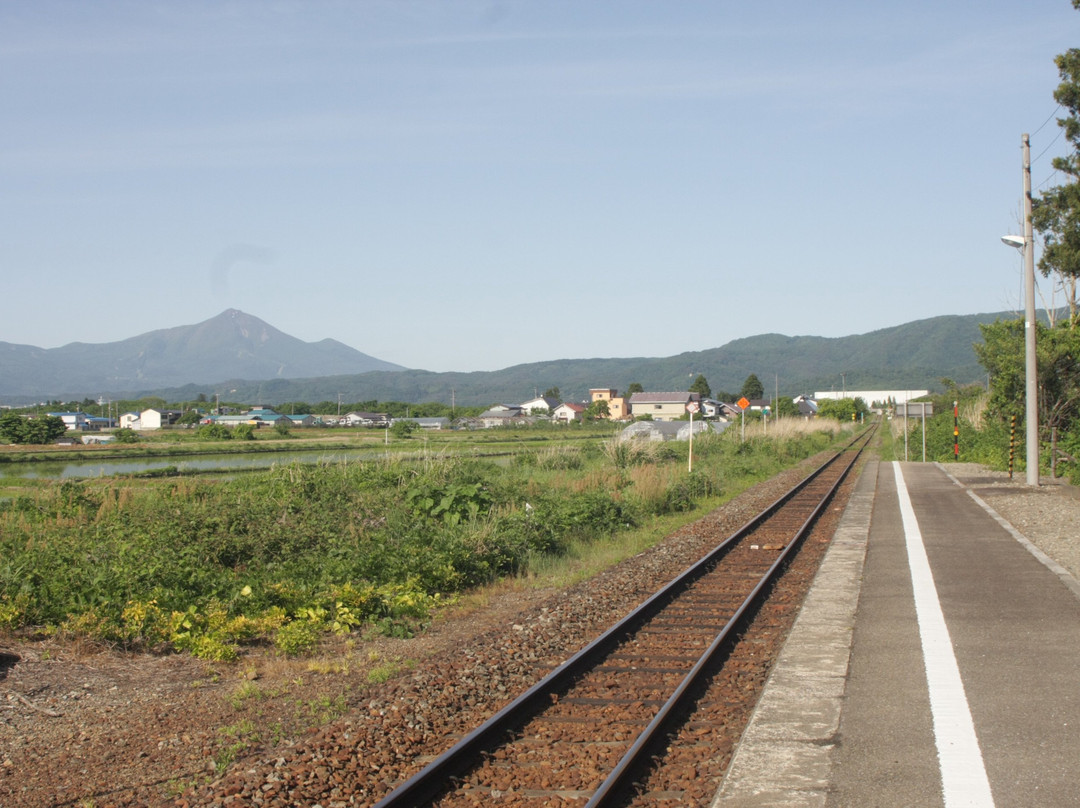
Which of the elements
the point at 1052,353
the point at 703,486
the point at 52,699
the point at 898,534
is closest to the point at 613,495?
the point at 703,486

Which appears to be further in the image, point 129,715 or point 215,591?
point 215,591

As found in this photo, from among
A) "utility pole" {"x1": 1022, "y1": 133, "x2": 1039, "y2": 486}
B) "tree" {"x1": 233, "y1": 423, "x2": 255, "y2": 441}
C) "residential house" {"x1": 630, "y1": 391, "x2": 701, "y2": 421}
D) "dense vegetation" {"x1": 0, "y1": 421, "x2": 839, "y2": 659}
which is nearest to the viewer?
"dense vegetation" {"x1": 0, "y1": 421, "x2": 839, "y2": 659}

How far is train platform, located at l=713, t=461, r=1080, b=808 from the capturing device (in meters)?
5.00

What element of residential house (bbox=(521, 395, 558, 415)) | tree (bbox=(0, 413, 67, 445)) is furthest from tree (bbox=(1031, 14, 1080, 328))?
residential house (bbox=(521, 395, 558, 415))

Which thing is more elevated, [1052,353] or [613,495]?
[1052,353]

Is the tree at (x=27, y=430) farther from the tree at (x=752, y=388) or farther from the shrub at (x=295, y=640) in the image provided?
the tree at (x=752, y=388)

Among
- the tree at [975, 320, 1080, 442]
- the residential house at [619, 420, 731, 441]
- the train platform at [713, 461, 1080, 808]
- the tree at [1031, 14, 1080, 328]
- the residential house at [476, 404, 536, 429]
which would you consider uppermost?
the tree at [1031, 14, 1080, 328]

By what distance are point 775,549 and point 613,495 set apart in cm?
712

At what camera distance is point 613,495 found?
68.6 feet

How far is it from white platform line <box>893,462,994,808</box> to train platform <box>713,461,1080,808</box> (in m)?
0.01

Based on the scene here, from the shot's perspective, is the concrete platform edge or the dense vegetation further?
the dense vegetation

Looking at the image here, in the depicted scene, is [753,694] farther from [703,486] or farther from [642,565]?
[703,486]

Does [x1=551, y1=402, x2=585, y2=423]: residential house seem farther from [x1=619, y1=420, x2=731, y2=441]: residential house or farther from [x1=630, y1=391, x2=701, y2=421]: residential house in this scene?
[x1=619, y1=420, x2=731, y2=441]: residential house

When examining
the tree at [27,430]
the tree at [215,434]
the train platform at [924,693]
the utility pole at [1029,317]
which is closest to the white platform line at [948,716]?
the train platform at [924,693]
